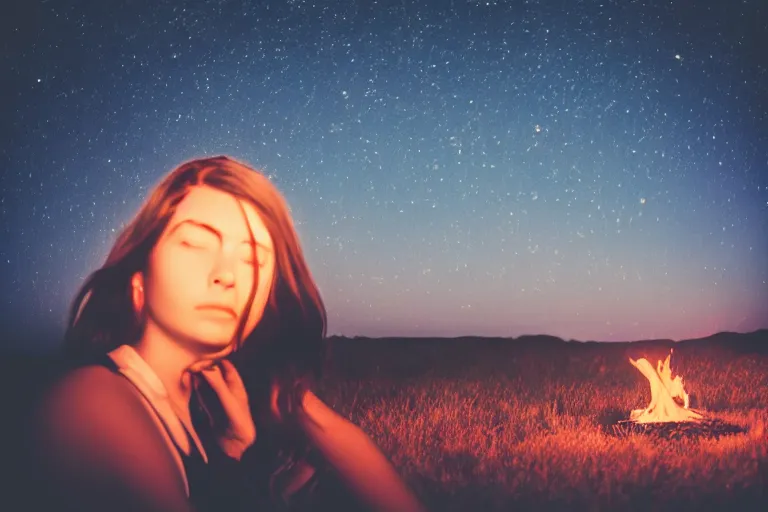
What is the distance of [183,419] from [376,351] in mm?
3159

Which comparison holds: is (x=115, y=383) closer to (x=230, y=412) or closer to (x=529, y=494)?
(x=230, y=412)

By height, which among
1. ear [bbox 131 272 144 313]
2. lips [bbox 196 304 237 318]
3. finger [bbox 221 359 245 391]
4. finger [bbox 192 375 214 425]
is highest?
ear [bbox 131 272 144 313]

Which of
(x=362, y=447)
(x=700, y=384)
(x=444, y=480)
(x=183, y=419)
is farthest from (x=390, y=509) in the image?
(x=700, y=384)

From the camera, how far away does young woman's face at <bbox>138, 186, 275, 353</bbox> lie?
3979 millimetres

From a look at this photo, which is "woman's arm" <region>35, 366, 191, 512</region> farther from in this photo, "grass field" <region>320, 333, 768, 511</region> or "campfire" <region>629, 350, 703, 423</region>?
"campfire" <region>629, 350, 703, 423</region>

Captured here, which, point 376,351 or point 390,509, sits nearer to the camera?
point 390,509

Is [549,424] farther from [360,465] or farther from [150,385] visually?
[150,385]

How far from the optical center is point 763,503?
4.44 metres

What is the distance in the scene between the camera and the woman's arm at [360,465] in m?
3.60

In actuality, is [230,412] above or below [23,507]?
above

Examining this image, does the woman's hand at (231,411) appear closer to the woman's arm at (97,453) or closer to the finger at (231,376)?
the finger at (231,376)

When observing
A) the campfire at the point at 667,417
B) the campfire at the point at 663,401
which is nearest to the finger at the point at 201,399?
the campfire at the point at 667,417

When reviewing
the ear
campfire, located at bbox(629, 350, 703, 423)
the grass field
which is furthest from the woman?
campfire, located at bbox(629, 350, 703, 423)

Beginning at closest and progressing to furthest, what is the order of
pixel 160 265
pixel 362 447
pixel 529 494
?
pixel 362 447, pixel 160 265, pixel 529 494
